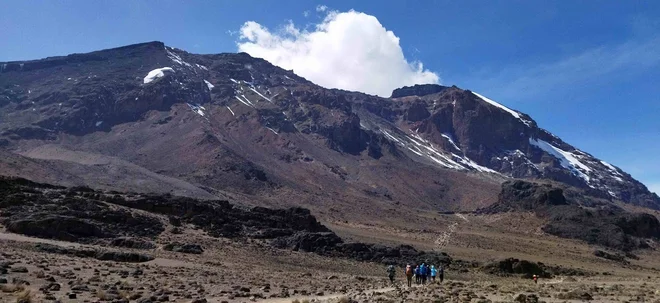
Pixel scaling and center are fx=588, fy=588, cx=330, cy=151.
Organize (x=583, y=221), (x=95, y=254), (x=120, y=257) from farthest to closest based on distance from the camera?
1. (x=583, y=221)
2. (x=95, y=254)
3. (x=120, y=257)

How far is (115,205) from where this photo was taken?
54.3 metres

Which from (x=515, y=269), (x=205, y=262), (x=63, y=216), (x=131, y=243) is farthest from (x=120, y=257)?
(x=515, y=269)

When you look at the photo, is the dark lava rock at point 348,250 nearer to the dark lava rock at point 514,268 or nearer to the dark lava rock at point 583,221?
the dark lava rock at point 514,268

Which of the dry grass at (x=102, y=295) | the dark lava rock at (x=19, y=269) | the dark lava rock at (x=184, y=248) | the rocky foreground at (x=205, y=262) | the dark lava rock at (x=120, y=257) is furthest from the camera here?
the dark lava rock at (x=184, y=248)

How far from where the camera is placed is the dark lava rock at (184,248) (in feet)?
145

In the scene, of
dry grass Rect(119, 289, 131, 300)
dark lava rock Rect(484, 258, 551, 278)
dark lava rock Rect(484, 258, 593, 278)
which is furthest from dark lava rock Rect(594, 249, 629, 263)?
dry grass Rect(119, 289, 131, 300)

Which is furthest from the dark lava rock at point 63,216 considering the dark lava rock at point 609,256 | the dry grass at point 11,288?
the dark lava rock at point 609,256

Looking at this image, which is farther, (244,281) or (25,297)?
(244,281)

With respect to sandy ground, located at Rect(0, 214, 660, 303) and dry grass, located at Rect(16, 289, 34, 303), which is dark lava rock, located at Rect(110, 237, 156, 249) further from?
dry grass, located at Rect(16, 289, 34, 303)

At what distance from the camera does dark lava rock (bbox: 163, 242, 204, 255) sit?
44.1 metres

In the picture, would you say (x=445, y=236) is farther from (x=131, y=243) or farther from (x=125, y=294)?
(x=125, y=294)

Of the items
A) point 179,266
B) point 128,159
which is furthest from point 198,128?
point 179,266

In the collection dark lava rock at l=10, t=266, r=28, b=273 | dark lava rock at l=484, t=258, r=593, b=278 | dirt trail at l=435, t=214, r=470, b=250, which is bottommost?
dark lava rock at l=484, t=258, r=593, b=278

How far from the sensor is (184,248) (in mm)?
44438
